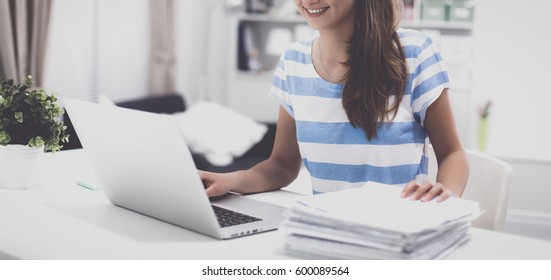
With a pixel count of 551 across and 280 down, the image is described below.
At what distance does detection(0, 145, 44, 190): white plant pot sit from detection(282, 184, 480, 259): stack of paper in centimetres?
78

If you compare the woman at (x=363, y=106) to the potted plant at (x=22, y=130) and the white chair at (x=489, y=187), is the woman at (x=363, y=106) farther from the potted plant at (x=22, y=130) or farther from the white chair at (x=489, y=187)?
the potted plant at (x=22, y=130)

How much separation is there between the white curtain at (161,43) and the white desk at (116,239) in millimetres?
3256

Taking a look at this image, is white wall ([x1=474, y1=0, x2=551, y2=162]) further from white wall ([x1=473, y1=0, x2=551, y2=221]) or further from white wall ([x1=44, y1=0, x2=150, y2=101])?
white wall ([x1=44, y1=0, x2=150, y2=101])

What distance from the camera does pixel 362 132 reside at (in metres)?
1.63

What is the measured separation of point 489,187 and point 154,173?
0.83 metres

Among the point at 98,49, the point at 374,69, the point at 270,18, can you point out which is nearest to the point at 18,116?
the point at 374,69

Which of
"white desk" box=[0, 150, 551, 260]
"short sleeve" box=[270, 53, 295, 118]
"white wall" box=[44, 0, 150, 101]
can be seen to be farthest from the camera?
"white wall" box=[44, 0, 150, 101]

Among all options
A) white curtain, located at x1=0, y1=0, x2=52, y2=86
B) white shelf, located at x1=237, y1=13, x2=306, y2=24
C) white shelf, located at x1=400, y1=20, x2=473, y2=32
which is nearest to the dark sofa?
white curtain, located at x1=0, y1=0, x2=52, y2=86

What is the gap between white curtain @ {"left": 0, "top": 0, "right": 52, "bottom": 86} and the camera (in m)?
3.22

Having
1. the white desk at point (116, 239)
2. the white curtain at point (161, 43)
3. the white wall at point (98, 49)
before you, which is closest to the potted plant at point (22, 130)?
the white desk at point (116, 239)

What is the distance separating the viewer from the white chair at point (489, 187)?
1582mm

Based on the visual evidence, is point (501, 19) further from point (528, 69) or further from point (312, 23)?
point (312, 23)

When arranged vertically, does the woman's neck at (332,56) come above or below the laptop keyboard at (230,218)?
above

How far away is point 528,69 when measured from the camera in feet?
13.9
